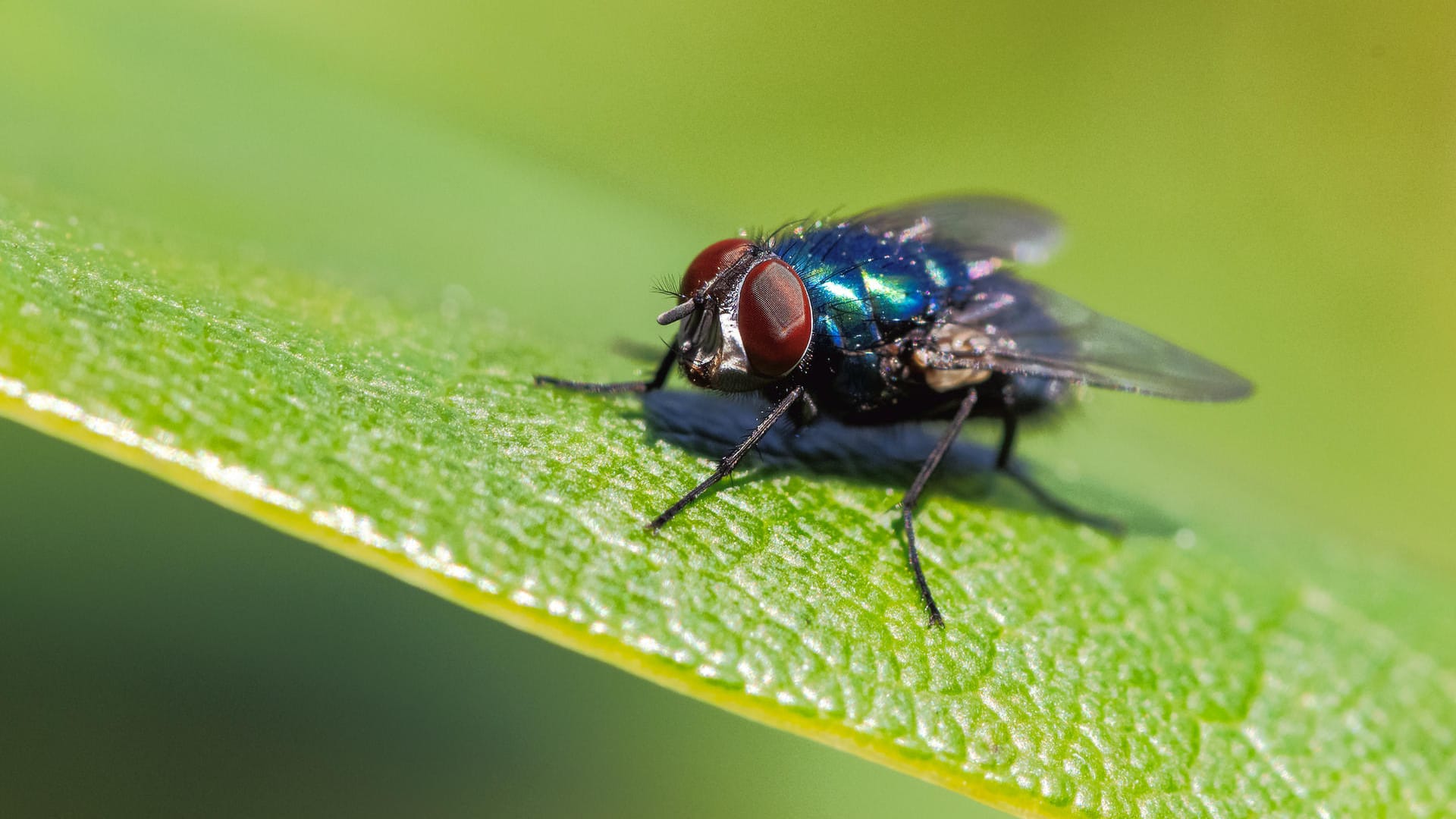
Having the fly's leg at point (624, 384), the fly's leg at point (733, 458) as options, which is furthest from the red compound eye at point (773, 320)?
the fly's leg at point (624, 384)

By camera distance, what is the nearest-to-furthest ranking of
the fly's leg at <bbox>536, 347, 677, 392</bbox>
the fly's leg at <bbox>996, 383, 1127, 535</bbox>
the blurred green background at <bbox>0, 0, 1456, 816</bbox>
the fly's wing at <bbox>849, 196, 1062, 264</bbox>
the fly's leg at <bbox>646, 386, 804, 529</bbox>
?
the fly's leg at <bbox>646, 386, 804, 529</bbox>, the fly's leg at <bbox>536, 347, 677, 392</bbox>, the blurred green background at <bbox>0, 0, 1456, 816</bbox>, the fly's leg at <bbox>996, 383, 1127, 535</bbox>, the fly's wing at <bbox>849, 196, 1062, 264</bbox>

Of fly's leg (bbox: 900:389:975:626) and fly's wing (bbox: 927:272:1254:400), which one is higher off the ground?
fly's wing (bbox: 927:272:1254:400)

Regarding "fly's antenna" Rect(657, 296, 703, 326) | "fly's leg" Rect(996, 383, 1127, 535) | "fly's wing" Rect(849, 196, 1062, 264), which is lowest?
"fly's leg" Rect(996, 383, 1127, 535)

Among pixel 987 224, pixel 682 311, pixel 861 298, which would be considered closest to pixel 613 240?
pixel 987 224

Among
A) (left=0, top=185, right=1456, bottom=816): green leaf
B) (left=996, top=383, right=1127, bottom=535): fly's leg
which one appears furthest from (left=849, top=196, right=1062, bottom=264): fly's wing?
(left=0, top=185, right=1456, bottom=816): green leaf

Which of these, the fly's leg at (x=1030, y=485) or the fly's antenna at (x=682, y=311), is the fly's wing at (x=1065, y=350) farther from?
Result: the fly's antenna at (x=682, y=311)

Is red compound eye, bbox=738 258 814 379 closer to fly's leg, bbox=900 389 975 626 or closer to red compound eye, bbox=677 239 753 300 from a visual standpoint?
red compound eye, bbox=677 239 753 300

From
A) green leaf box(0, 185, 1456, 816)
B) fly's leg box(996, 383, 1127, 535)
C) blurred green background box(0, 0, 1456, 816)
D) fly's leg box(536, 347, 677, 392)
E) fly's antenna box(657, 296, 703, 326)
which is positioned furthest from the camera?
fly's leg box(996, 383, 1127, 535)

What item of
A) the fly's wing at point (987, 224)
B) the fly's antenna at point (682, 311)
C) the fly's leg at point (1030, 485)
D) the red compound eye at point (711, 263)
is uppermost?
the fly's wing at point (987, 224)
